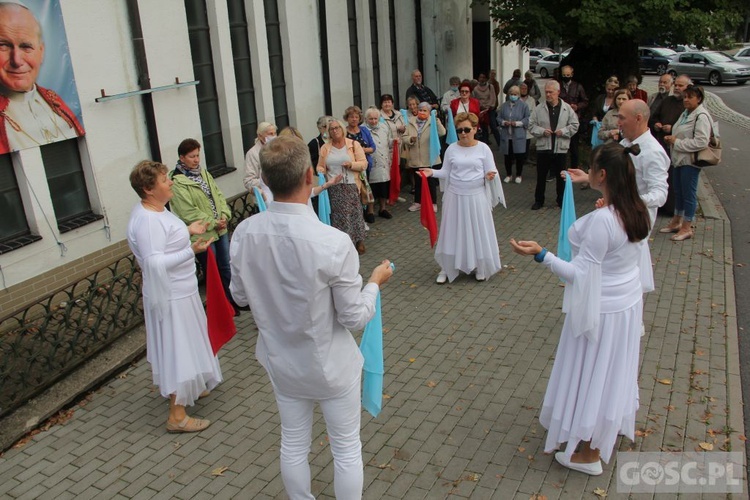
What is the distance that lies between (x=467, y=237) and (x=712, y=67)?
100 ft

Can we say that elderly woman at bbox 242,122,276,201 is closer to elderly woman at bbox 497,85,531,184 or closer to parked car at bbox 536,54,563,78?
elderly woman at bbox 497,85,531,184

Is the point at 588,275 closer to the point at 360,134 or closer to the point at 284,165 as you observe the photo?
the point at 284,165

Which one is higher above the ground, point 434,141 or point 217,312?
point 434,141

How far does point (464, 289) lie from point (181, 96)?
488 cm

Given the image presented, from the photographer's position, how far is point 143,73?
9.17 m

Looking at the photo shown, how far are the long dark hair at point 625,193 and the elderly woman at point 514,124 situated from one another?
30.6 feet

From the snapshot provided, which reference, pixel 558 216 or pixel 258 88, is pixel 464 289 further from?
pixel 258 88

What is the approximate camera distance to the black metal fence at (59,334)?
6.21m

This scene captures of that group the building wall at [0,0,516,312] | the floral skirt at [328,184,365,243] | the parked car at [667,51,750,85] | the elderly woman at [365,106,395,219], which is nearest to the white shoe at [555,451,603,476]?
the floral skirt at [328,184,365,243]

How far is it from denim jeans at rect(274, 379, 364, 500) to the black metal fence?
322cm

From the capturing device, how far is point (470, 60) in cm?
2073

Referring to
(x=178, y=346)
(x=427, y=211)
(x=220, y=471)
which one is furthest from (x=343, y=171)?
(x=220, y=471)

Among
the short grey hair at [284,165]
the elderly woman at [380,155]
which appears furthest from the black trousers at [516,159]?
the short grey hair at [284,165]

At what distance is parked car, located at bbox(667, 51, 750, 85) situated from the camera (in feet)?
109
